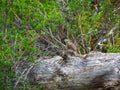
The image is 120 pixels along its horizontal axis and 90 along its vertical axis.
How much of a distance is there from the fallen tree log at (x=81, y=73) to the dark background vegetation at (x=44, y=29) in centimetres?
17

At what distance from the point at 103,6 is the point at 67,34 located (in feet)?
3.34

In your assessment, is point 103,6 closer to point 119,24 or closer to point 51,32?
point 119,24

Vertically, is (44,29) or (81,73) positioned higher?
(44,29)

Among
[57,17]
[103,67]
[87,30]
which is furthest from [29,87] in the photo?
[87,30]

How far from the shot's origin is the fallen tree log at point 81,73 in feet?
13.8

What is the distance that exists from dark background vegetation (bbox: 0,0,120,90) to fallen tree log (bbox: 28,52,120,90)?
168mm

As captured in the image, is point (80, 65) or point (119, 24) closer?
point (80, 65)

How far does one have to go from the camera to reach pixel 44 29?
218 inches

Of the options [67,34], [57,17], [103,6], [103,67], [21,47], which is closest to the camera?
[103,67]

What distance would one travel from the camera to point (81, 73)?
436 cm

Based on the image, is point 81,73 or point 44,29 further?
point 44,29

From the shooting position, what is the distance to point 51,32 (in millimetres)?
5648

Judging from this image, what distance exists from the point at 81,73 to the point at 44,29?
4.70 feet

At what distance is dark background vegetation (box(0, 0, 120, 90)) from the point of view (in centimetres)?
454
